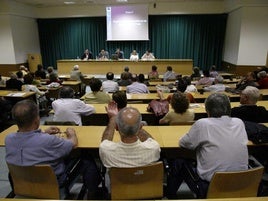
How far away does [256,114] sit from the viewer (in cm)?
273

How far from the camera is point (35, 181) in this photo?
66.0 inches

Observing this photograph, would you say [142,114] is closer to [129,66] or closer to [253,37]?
[129,66]

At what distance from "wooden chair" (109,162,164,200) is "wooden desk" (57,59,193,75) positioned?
8.64m

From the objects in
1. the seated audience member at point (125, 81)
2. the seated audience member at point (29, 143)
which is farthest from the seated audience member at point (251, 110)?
the seated audience member at point (125, 81)

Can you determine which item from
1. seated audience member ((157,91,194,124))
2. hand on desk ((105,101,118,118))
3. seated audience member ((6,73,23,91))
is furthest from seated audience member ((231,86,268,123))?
seated audience member ((6,73,23,91))

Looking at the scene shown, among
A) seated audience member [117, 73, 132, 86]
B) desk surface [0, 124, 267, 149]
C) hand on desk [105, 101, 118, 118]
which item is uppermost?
hand on desk [105, 101, 118, 118]

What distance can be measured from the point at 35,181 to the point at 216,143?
4.39 ft

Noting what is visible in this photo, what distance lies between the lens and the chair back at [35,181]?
1619 millimetres

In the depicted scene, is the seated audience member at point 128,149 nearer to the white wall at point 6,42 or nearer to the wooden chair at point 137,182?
the wooden chair at point 137,182

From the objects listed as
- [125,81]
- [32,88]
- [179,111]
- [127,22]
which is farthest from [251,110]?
[127,22]

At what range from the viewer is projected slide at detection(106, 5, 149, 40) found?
36.8 feet

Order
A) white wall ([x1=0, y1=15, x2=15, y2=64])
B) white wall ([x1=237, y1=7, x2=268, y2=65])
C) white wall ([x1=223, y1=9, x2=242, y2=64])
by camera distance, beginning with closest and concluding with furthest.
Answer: white wall ([x1=237, y1=7, x2=268, y2=65]) → white wall ([x1=223, y1=9, x2=242, y2=64]) → white wall ([x1=0, y1=15, x2=15, y2=64])

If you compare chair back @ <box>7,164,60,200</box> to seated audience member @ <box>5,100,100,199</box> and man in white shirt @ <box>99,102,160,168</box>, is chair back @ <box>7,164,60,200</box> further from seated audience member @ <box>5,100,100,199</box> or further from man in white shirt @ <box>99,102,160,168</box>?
man in white shirt @ <box>99,102,160,168</box>

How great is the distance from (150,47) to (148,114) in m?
9.43
